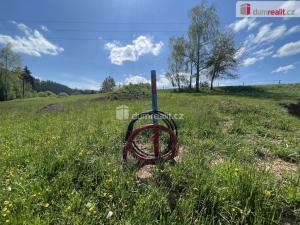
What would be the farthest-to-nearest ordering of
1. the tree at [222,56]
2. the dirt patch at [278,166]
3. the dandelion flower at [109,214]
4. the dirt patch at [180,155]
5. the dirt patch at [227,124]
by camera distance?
the tree at [222,56], the dirt patch at [227,124], the dirt patch at [180,155], the dirt patch at [278,166], the dandelion flower at [109,214]

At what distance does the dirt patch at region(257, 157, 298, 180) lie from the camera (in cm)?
302

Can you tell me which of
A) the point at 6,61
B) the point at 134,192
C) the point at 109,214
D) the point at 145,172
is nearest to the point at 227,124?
the point at 145,172

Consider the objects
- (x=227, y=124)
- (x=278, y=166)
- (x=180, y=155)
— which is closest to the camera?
(x=278, y=166)

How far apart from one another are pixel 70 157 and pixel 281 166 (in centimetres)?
383

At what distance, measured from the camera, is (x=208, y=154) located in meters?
3.71

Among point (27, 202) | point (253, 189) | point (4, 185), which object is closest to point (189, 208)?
point (253, 189)

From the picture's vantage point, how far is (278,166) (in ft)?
11.0

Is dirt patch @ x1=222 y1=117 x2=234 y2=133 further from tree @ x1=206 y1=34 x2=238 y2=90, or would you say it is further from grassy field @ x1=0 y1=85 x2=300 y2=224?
tree @ x1=206 y1=34 x2=238 y2=90

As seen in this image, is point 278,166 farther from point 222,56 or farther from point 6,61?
point 6,61

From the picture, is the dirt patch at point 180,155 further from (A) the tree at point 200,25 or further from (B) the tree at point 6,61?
(B) the tree at point 6,61

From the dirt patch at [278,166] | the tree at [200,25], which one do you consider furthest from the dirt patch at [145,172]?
the tree at [200,25]

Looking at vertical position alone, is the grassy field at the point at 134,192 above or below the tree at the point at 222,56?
below

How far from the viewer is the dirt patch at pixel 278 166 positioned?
302 centimetres

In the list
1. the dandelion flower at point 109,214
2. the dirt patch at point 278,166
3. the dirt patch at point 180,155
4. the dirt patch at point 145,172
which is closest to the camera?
the dandelion flower at point 109,214
